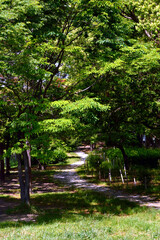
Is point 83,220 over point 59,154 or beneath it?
beneath

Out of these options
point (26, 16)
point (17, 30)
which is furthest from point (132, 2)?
point (17, 30)

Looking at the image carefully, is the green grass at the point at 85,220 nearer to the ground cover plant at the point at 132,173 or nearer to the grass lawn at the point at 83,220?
the grass lawn at the point at 83,220

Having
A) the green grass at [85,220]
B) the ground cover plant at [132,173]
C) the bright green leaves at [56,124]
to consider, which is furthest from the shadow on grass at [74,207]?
the bright green leaves at [56,124]

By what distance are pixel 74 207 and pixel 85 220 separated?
421cm

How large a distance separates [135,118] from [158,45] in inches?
200

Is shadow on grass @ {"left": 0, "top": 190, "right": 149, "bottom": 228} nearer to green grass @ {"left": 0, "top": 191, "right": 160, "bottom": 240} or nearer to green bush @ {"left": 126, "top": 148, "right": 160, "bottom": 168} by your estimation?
green grass @ {"left": 0, "top": 191, "right": 160, "bottom": 240}

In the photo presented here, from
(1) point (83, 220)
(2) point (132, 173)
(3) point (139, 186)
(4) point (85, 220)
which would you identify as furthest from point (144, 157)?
(1) point (83, 220)

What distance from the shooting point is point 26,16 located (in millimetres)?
11844

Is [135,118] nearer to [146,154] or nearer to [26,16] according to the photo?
[26,16]

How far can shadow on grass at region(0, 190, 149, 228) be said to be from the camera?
36.3ft

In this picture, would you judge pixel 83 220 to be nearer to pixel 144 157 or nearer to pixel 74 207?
pixel 74 207

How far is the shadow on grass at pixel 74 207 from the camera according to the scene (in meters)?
11.1

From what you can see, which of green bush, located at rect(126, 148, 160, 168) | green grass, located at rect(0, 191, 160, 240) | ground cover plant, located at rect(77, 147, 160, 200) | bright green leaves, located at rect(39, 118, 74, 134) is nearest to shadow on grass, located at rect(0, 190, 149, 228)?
green grass, located at rect(0, 191, 160, 240)

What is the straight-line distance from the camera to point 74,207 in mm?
13641
